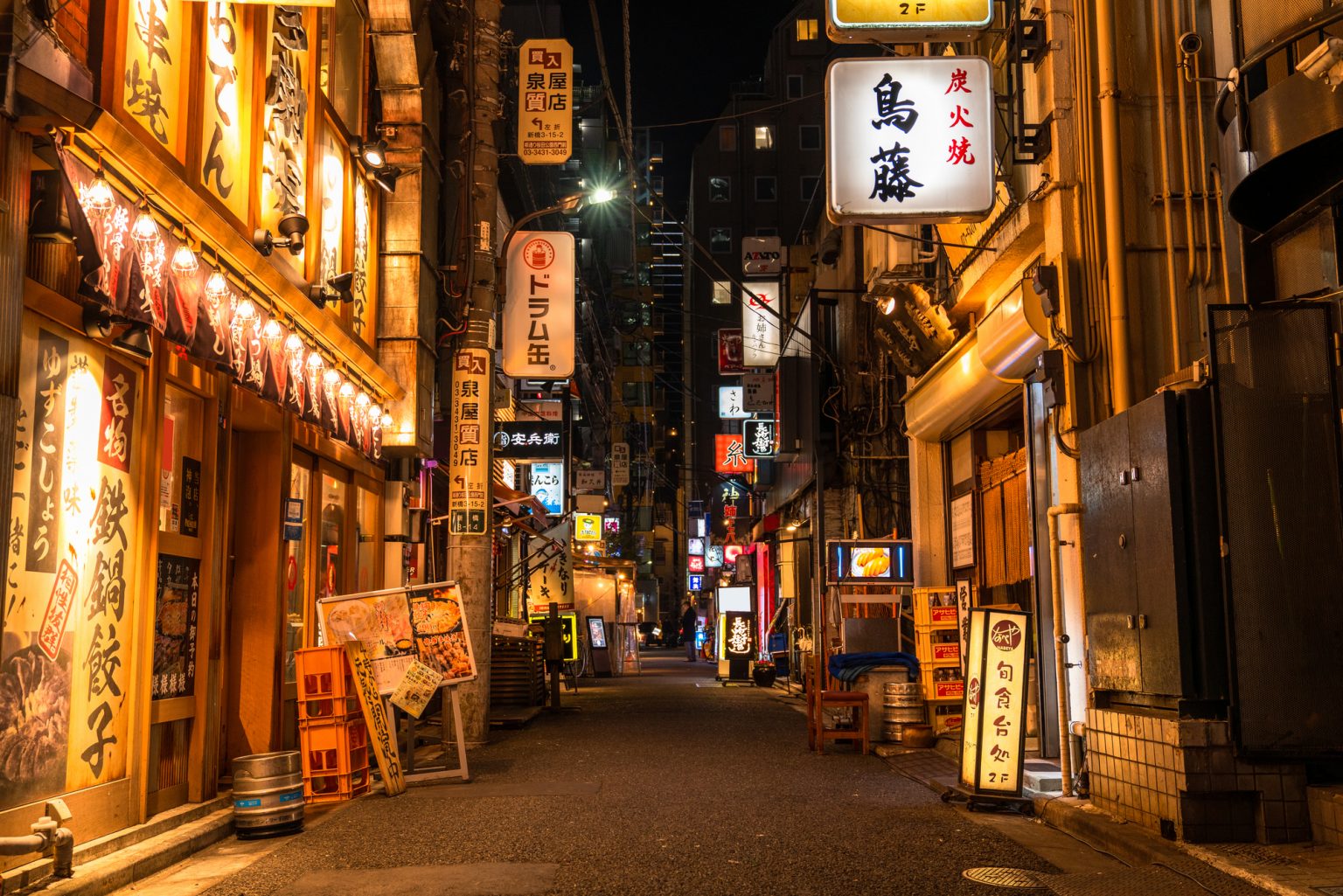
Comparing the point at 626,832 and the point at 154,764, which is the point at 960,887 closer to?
the point at 626,832

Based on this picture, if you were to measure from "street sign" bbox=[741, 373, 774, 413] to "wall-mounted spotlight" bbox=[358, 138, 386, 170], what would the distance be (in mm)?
20661

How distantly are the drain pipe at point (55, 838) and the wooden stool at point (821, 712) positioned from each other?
964cm

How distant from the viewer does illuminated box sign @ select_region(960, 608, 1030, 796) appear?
406 inches

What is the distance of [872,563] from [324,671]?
1003 cm

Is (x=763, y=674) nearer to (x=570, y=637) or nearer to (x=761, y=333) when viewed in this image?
(x=570, y=637)

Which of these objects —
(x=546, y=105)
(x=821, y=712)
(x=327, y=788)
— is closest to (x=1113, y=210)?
(x=821, y=712)

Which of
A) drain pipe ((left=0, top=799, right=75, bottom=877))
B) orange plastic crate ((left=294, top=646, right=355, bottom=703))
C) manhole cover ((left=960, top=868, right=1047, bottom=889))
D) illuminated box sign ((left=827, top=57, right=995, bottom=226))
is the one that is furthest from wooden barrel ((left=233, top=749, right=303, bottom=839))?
illuminated box sign ((left=827, top=57, right=995, bottom=226))

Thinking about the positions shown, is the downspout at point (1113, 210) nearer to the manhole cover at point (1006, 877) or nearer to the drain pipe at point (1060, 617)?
the drain pipe at point (1060, 617)

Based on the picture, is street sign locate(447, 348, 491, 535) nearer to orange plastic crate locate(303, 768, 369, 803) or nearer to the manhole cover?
orange plastic crate locate(303, 768, 369, 803)

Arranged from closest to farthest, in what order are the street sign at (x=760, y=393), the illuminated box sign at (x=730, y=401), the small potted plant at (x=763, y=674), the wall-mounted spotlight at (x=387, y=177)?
1. the wall-mounted spotlight at (x=387, y=177)
2. the small potted plant at (x=763, y=674)
3. the street sign at (x=760, y=393)
4. the illuminated box sign at (x=730, y=401)

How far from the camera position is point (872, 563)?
19.0 metres

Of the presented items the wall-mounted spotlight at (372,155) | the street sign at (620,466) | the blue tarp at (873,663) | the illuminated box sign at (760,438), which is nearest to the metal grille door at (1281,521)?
the blue tarp at (873,663)

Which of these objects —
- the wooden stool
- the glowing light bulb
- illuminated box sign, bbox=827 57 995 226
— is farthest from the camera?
the wooden stool

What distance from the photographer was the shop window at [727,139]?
7656 cm
